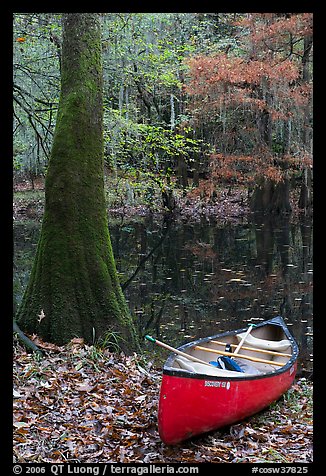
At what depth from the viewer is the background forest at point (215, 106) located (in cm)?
2127

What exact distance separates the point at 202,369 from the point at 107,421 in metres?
1.20

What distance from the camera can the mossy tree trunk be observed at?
292 inches

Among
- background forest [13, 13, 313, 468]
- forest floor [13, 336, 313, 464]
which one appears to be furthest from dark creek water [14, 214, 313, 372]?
forest floor [13, 336, 313, 464]

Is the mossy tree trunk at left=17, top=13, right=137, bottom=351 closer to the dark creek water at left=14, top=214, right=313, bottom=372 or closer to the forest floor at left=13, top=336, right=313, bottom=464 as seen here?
the forest floor at left=13, top=336, right=313, bottom=464

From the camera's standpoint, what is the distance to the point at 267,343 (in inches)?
328

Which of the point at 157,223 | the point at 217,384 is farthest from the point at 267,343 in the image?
the point at 157,223

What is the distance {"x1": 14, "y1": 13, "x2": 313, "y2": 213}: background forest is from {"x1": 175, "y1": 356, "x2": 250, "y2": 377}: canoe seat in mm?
13158

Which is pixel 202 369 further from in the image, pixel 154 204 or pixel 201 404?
pixel 154 204

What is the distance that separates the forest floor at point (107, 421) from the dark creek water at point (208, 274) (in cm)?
270

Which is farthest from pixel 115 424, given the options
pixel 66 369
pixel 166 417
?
pixel 66 369

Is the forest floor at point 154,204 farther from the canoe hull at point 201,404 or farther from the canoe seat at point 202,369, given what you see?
the canoe hull at point 201,404

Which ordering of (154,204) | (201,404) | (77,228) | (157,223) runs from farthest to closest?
(154,204) < (157,223) < (77,228) < (201,404)

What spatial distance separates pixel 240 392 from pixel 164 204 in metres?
19.3

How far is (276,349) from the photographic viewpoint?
26.9 ft
